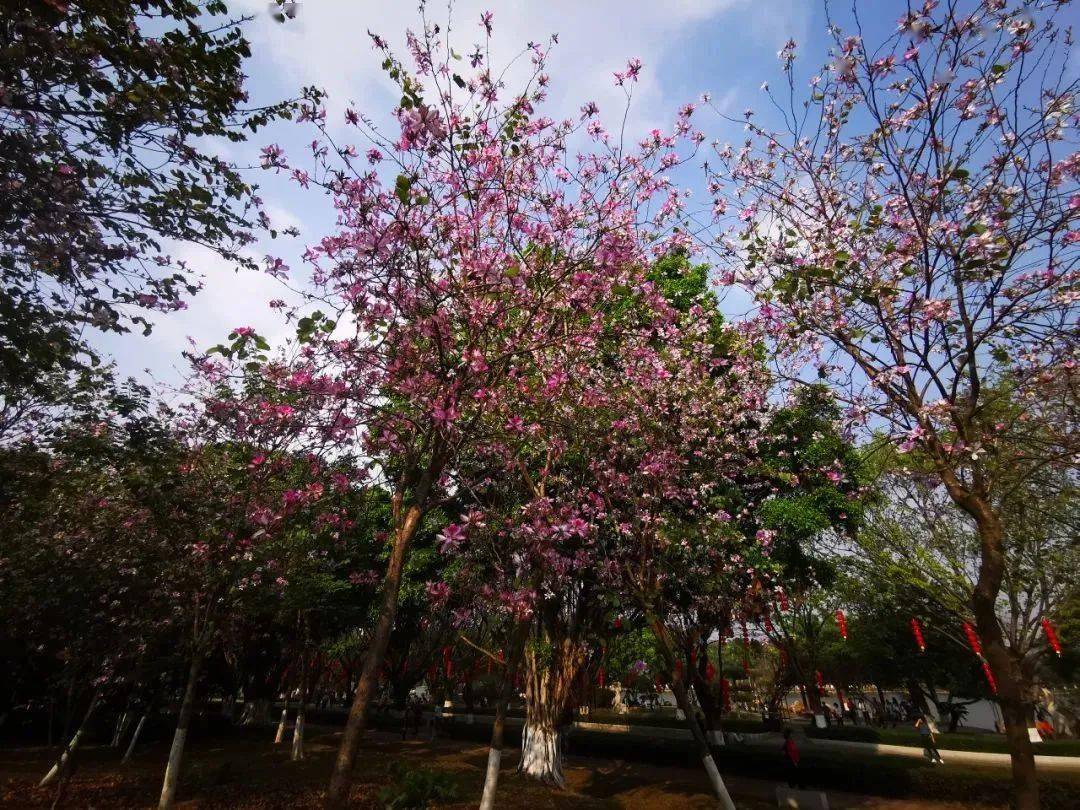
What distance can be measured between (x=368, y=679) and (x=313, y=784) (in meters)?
11.0

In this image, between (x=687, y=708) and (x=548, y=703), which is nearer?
(x=687, y=708)

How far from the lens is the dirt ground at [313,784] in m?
12.2

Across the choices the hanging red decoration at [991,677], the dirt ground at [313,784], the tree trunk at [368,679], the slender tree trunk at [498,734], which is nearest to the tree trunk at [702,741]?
the slender tree trunk at [498,734]

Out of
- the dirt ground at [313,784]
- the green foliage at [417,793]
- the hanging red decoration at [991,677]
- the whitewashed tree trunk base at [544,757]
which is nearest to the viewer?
the hanging red decoration at [991,677]

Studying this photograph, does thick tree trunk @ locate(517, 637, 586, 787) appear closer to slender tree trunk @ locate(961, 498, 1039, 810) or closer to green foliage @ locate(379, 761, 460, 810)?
green foliage @ locate(379, 761, 460, 810)

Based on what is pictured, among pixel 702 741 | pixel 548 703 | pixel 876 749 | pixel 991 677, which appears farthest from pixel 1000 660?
pixel 876 749

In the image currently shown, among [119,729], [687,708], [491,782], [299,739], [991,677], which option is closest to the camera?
[491,782]

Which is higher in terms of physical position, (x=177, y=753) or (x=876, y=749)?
(x=177, y=753)

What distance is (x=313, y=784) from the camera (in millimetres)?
13633

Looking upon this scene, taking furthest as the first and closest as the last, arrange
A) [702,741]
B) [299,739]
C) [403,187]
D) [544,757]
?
[299,739], [544,757], [702,741], [403,187]

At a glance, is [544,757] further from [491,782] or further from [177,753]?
[177,753]

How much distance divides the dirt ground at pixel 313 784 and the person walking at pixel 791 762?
0.70 meters

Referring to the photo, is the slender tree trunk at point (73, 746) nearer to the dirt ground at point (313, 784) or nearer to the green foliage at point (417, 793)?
the dirt ground at point (313, 784)

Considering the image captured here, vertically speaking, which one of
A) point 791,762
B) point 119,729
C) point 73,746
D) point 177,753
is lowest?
point 119,729
